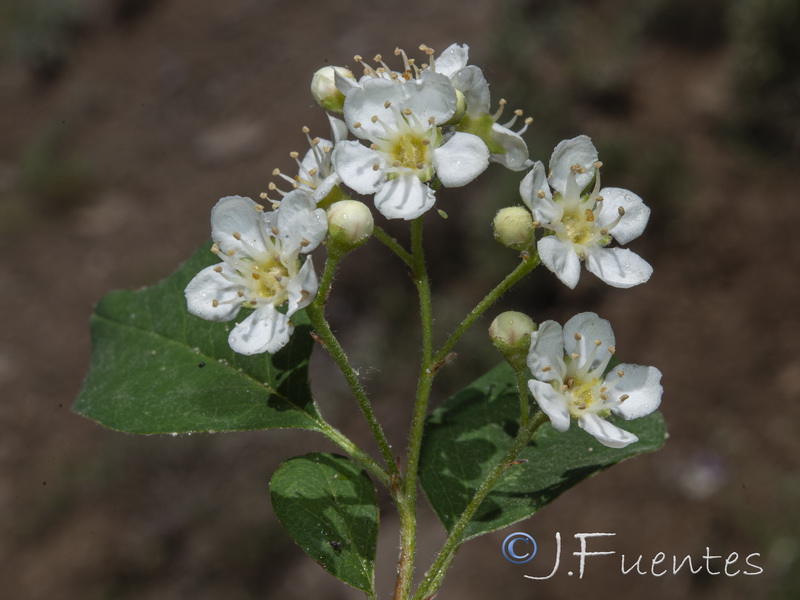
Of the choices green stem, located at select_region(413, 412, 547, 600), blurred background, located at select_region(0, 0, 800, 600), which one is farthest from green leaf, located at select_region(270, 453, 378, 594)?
blurred background, located at select_region(0, 0, 800, 600)

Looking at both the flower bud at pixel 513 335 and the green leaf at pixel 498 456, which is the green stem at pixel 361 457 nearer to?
the green leaf at pixel 498 456

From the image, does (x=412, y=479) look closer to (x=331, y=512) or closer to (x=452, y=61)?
(x=331, y=512)

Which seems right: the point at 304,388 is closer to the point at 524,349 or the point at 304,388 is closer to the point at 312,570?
the point at 524,349

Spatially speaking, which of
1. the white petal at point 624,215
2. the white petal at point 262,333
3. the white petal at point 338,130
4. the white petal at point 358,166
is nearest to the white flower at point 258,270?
the white petal at point 262,333

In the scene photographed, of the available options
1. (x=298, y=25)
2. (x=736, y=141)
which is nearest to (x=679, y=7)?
(x=736, y=141)

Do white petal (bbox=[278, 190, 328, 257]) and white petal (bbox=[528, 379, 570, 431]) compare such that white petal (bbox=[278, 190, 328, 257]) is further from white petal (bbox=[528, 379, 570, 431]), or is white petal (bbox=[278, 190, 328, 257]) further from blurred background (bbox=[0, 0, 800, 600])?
blurred background (bbox=[0, 0, 800, 600])

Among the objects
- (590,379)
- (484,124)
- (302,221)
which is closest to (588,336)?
(590,379)
